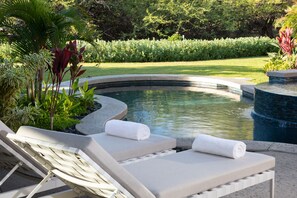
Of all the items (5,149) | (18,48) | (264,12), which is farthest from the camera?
(264,12)

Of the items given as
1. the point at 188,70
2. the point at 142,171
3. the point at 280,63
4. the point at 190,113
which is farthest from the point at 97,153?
the point at 188,70

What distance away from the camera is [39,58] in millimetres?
6410

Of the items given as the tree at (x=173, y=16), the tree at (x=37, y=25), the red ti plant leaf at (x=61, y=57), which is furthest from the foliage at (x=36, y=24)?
the tree at (x=173, y=16)

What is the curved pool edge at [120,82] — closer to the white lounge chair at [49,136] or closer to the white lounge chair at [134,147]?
the white lounge chair at [134,147]

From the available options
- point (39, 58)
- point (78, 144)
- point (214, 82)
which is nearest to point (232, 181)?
point (78, 144)

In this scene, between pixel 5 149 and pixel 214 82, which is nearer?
pixel 5 149

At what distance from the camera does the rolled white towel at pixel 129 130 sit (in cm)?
462

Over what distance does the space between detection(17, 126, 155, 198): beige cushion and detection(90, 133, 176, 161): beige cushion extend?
3.36 feet

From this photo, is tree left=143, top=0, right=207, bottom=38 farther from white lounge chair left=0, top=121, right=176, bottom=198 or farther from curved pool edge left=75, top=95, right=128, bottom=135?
white lounge chair left=0, top=121, right=176, bottom=198

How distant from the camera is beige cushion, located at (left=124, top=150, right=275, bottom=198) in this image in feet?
11.4

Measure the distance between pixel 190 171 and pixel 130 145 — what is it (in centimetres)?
86

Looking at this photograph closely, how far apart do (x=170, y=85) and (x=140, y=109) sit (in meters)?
4.39

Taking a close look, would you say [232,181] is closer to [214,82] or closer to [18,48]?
[18,48]

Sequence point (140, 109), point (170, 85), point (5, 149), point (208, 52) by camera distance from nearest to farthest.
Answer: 1. point (5, 149)
2. point (140, 109)
3. point (170, 85)
4. point (208, 52)
